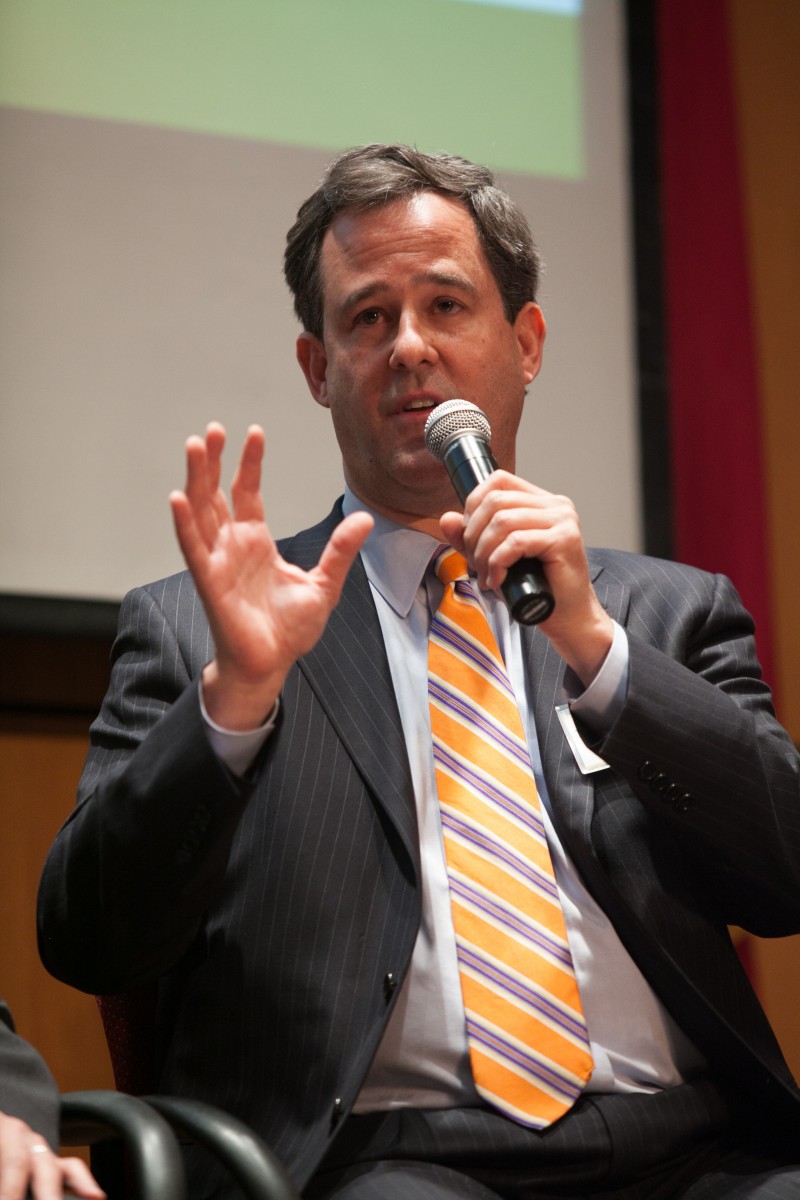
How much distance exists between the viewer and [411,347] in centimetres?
185

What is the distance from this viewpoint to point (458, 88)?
118 inches

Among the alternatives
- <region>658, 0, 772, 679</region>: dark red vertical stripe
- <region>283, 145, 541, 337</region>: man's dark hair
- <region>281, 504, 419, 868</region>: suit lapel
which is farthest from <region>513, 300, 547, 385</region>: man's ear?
<region>658, 0, 772, 679</region>: dark red vertical stripe

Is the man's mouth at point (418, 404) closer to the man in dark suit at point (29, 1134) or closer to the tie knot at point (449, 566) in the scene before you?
the tie knot at point (449, 566)

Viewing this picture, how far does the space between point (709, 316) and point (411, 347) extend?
155 cm

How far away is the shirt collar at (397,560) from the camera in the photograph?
1.85 m

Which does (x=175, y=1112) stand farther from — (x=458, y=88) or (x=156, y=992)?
(x=458, y=88)

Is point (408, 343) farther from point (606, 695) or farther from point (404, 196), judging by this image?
point (606, 695)

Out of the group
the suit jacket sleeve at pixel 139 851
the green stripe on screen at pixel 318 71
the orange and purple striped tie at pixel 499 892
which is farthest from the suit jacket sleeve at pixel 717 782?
the green stripe on screen at pixel 318 71

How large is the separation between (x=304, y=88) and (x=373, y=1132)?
7.11 feet

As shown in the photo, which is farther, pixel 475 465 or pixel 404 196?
pixel 404 196

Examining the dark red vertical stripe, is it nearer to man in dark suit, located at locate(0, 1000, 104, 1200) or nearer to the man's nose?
the man's nose

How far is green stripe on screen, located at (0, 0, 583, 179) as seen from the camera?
2.67m

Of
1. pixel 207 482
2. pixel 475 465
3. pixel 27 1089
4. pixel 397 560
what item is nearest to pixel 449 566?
pixel 397 560

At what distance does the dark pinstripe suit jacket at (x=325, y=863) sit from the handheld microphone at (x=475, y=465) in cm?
21
